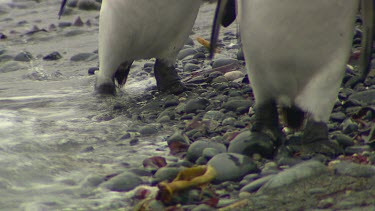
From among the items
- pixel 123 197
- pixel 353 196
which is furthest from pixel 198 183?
pixel 353 196

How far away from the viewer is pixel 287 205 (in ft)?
7.93

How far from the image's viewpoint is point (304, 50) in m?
2.95

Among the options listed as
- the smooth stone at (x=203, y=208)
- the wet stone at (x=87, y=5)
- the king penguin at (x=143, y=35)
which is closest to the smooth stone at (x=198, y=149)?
the smooth stone at (x=203, y=208)

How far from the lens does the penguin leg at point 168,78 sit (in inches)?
175

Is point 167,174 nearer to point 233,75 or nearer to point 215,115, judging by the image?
point 215,115

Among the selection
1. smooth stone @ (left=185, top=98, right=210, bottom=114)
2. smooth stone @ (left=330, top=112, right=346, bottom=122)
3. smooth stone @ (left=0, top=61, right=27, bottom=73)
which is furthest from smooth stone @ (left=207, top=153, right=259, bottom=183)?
smooth stone @ (left=0, top=61, right=27, bottom=73)

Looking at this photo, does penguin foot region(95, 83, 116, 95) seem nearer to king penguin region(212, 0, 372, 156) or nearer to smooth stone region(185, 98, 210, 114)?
smooth stone region(185, 98, 210, 114)

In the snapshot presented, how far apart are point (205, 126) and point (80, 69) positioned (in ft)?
7.61

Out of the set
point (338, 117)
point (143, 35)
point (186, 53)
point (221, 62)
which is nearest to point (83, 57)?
point (186, 53)

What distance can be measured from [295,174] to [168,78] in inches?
75.2

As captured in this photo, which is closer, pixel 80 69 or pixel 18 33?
pixel 80 69

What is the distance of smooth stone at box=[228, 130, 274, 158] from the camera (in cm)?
300

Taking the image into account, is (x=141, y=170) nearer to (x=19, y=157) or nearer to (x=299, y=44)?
(x=19, y=157)

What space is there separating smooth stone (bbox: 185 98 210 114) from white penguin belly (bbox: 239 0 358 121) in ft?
2.99
